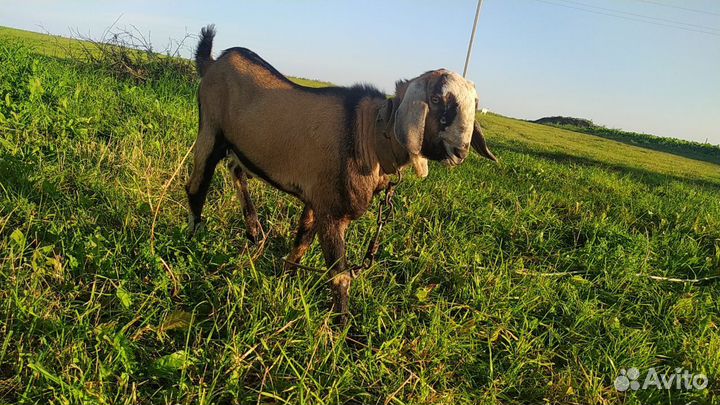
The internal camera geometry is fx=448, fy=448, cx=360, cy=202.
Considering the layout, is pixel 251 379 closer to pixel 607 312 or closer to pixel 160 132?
pixel 607 312

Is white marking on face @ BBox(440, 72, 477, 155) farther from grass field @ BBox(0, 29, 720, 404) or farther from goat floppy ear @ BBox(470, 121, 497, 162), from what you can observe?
grass field @ BBox(0, 29, 720, 404)

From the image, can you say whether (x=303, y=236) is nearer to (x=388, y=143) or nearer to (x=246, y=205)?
(x=246, y=205)

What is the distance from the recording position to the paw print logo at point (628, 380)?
8.87 ft

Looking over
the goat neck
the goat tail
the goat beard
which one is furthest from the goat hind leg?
the goat beard

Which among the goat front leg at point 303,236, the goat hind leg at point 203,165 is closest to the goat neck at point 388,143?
the goat front leg at point 303,236

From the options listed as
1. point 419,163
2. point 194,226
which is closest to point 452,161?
point 419,163

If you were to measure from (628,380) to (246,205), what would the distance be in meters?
3.04

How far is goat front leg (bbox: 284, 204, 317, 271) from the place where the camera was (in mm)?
3283

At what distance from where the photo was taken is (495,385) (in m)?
2.60

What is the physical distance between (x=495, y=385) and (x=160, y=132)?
16.3 feet

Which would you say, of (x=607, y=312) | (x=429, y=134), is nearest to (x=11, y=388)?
(x=429, y=134)

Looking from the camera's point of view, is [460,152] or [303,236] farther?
[303,236]

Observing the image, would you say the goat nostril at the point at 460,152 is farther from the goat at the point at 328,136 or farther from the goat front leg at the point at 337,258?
the goat front leg at the point at 337,258

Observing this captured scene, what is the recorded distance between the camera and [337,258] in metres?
2.79
